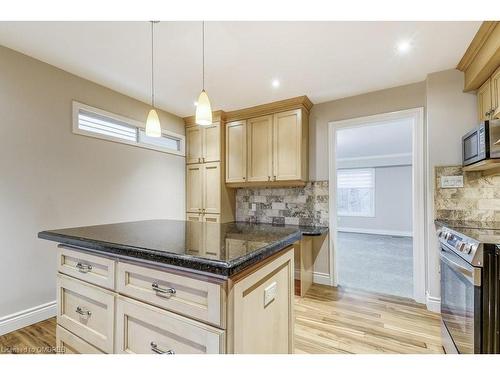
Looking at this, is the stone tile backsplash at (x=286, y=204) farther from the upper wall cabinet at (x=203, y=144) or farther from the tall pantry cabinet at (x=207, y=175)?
the upper wall cabinet at (x=203, y=144)

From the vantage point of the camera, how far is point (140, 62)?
91.6 inches

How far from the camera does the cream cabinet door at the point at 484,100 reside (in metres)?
2.09

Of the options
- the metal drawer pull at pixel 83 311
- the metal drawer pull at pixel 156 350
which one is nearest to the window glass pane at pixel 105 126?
the metal drawer pull at pixel 83 311

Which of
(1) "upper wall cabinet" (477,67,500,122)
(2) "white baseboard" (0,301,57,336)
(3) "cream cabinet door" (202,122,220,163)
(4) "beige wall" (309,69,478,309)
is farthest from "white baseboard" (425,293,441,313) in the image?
(2) "white baseboard" (0,301,57,336)

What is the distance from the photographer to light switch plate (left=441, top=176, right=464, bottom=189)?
2.37 m

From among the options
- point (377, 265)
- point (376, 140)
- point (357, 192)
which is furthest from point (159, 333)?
point (357, 192)

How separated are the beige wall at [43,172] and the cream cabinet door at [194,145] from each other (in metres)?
1.07

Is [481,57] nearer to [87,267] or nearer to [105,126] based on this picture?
[87,267]

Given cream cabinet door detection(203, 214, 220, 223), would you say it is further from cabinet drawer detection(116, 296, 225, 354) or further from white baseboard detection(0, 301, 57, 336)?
cabinet drawer detection(116, 296, 225, 354)

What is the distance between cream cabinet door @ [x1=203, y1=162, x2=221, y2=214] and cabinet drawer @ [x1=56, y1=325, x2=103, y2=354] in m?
2.39

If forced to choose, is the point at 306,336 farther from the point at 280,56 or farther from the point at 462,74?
the point at 462,74

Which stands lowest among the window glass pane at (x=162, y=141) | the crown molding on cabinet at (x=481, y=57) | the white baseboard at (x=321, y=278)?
the white baseboard at (x=321, y=278)

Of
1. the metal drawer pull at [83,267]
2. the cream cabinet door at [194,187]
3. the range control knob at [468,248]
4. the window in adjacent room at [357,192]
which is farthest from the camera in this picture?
the window in adjacent room at [357,192]
